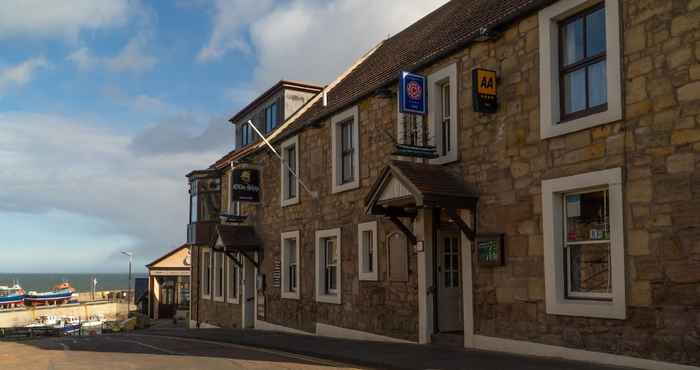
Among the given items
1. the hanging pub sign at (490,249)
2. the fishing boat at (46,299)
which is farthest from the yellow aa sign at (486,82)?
the fishing boat at (46,299)

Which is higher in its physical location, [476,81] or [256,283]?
[476,81]

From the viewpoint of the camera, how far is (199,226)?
2766 centimetres

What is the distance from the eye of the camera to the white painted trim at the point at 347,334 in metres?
14.9

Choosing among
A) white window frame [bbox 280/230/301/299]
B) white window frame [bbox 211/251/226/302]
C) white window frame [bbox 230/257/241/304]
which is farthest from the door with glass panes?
white window frame [bbox 211/251/226/302]

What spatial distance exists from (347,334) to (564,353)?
7257 mm

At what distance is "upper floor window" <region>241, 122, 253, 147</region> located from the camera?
91.8ft

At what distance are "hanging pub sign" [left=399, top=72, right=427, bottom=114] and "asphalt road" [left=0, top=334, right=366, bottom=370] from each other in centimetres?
502

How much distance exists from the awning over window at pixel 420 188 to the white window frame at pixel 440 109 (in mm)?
364

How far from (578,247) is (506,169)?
1.88 metres

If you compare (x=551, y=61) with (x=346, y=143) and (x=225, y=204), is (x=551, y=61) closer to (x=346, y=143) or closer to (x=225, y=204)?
(x=346, y=143)

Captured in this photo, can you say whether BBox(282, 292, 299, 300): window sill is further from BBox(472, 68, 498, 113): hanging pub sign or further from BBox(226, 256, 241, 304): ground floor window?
BBox(472, 68, 498, 113): hanging pub sign

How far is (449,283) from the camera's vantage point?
545 inches

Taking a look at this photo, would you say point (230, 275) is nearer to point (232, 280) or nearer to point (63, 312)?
point (232, 280)

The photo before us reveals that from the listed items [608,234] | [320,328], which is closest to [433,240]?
[608,234]
